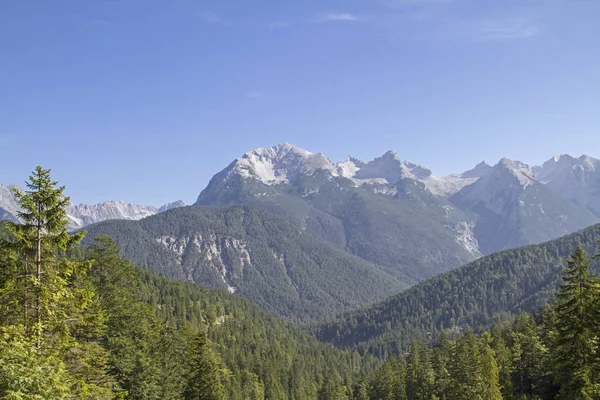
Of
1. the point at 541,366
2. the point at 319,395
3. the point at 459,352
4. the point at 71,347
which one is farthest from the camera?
the point at 319,395

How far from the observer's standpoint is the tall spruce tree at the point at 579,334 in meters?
37.6

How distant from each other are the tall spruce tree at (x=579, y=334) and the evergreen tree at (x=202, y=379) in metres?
37.0

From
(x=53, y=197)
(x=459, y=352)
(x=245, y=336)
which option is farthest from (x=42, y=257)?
(x=245, y=336)

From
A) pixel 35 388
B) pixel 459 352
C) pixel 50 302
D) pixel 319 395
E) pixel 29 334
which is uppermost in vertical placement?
pixel 50 302

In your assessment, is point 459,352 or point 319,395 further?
point 319,395

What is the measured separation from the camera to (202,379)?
56.1m

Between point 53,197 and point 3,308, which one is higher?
point 53,197

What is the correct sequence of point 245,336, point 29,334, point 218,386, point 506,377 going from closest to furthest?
point 29,334, point 218,386, point 506,377, point 245,336

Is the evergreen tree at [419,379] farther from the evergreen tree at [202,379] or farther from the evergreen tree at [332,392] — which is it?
the evergreen tree at [202,379]

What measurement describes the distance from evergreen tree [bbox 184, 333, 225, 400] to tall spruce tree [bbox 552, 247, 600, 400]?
37026mm

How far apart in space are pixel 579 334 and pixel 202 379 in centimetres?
4028

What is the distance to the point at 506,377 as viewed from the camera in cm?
8538

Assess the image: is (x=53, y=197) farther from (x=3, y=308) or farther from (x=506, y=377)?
(x=506, y=377)

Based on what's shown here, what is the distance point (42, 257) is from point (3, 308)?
3327 mm
